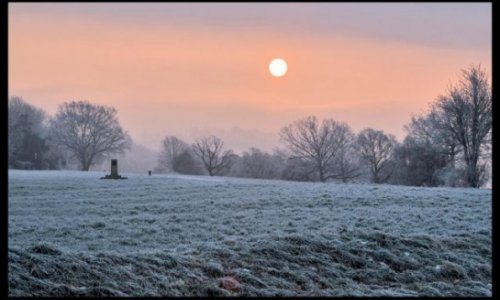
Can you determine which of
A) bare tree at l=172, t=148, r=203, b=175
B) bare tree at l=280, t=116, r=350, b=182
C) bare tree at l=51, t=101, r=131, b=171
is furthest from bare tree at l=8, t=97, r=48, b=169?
bare tree at l=280, t=116, r=350, b=182

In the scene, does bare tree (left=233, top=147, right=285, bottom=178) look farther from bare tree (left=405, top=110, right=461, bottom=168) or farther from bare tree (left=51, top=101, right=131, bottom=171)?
bare tree (left=405, top=110, right=461, bottom=168)

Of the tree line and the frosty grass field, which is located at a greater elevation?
the tree line

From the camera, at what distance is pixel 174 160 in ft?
212

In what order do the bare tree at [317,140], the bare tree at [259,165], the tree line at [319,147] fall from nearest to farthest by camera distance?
the tree line at [319,147] → the bare tree at [259,165] → the bare tree at [317,140]

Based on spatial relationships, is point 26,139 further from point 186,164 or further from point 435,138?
point 435,138

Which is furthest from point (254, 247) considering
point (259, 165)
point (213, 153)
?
point (213, 153)

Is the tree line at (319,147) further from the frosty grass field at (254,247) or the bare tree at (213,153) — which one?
the frosty grass field at (254,247)

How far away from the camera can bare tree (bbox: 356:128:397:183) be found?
57244 mm

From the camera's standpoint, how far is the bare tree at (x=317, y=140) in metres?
60.8

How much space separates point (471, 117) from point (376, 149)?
2652cm

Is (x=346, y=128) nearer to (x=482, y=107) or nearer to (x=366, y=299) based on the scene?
(x=482, y=107)

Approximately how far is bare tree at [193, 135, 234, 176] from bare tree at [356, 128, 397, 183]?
53.1 feet

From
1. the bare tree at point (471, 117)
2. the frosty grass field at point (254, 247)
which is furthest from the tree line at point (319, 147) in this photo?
the frosty grass field at point (254, 247)

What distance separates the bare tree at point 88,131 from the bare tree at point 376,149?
90.8 ft
